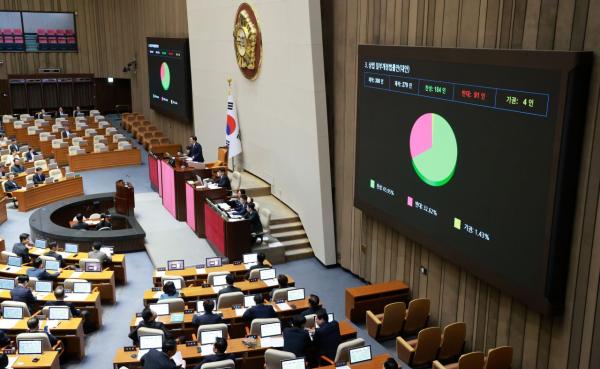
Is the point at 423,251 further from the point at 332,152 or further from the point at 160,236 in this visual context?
the point at 160,236

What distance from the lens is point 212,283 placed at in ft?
35.3

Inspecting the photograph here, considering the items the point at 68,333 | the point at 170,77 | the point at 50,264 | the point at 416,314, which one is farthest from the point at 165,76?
the point at 416,314

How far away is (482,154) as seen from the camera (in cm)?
814

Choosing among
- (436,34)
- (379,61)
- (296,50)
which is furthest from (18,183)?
(436,34)

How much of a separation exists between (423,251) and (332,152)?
3.43m

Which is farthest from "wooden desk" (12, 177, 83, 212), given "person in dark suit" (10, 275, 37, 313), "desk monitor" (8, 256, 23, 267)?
"person in dark suit" (10, 275, 37, 313)

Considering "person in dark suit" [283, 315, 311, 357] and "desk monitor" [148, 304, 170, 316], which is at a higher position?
"person in dark suit" [283, 315, 311, 357]

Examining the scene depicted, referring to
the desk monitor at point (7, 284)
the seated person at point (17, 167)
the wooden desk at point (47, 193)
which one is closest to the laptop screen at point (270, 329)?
the desk monitor at point (7, 284)

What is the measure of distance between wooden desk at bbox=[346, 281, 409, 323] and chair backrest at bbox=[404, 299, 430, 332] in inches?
27.1

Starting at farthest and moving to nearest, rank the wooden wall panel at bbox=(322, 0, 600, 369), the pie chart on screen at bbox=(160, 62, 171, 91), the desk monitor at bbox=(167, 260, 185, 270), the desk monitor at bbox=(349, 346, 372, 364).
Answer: the pie chart on screen at bbox=(160, 62, 171, 91)
the desk monitor at bbox=(167, 260, 185, 270)
the desk monitor at bbox=(349, 346, 372, 364)
the wooden wall panel at bbox=(322, 0, 600, 369)

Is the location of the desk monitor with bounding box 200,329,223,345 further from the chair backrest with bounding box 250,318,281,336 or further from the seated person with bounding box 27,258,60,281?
the seated person with bounding box 27,258,60,281

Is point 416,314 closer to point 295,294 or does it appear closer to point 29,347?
point 295,294

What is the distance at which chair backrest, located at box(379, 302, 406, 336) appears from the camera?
31.6 feet

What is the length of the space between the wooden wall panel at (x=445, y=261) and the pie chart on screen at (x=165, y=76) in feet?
37.0
